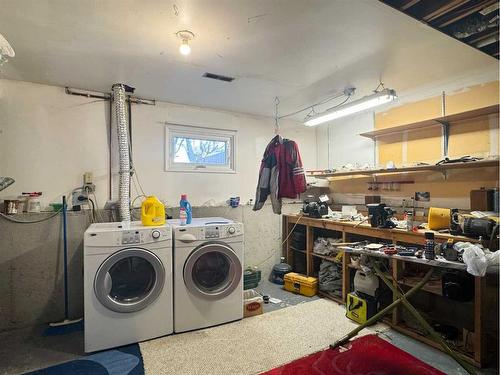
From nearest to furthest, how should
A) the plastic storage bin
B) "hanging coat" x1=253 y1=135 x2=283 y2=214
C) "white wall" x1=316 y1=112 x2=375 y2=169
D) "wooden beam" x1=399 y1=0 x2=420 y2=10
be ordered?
"wooden beam" x1=399 y1=0 x2=420 y2=10 < the plastic storage bin < "hanging coat" x1=253 y1=135 x2=283 y2=214 < "white wall" x1=316 y1=112 x2=375 y2=169

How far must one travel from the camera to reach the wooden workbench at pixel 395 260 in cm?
194

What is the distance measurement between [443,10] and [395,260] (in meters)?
2.00

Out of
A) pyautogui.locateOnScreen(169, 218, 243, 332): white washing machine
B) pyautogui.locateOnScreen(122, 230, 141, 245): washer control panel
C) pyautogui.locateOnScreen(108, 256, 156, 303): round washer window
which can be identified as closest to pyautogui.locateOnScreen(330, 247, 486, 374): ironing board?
pyautogui.locateOnScreen(169, 218, 243, 332): white washing machine

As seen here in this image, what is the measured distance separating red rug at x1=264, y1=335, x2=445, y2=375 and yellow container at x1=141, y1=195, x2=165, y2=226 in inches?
60.7

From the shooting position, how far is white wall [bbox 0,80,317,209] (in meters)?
2.63

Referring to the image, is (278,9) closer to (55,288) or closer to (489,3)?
(489,3)

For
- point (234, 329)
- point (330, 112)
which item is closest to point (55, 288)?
point (234, 329)

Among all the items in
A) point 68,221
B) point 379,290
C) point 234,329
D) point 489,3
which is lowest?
point 234,329

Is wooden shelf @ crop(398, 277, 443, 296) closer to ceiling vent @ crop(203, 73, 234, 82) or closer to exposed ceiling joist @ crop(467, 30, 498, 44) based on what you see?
exposed ceiling joist @ crop(467, 30, 498, 44)

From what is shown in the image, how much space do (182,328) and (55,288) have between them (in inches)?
55.6

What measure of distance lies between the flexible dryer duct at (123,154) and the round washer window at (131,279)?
581mm

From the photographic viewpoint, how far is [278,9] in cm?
160

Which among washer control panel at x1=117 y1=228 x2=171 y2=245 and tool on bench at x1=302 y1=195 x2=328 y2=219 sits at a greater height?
tool on bench at x1=302 y1=195 x2=328 y2=219

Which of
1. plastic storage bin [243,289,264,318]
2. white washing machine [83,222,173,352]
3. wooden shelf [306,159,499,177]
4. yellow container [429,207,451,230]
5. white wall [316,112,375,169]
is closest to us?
white washing machine [83,222,173,352]
